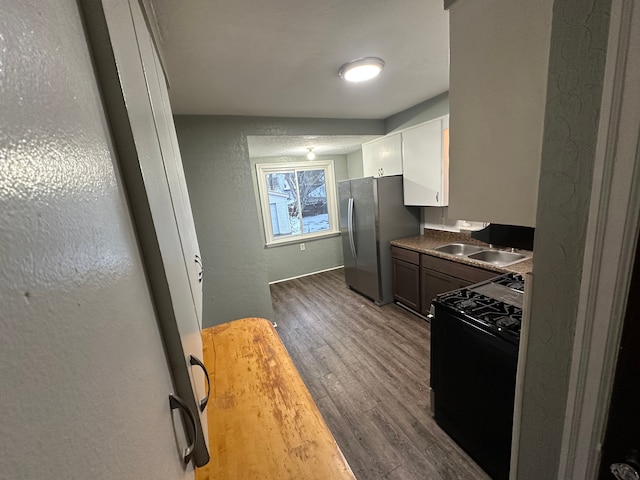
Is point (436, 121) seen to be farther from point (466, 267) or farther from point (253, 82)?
point (253, 82)

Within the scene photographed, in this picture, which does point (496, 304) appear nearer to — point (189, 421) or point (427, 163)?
point (189, 421)

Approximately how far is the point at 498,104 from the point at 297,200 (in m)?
4.14

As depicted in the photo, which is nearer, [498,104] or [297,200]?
[498,104]

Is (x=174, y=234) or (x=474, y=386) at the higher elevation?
(x=174, y=234)

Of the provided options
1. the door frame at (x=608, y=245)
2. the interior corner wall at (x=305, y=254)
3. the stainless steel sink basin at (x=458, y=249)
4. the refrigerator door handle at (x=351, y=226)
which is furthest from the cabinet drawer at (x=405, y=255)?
the door frame at (x=608, y=245)

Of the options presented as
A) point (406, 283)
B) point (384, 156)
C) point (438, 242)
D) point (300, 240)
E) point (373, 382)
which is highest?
point (384, 156)

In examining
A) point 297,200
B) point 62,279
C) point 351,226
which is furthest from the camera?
point 297,200

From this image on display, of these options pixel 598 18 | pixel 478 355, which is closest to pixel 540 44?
pixel 598 18

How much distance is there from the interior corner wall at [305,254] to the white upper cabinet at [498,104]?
3910 millimetres

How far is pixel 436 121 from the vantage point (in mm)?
2627

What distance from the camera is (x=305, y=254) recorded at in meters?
4.96

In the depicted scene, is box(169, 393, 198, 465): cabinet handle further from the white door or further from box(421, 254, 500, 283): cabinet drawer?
box(421, 254, 500, 283): cabinet drawer

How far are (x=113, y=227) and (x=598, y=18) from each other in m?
1.03

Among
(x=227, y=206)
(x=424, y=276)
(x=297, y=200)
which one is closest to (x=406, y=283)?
(x=424, y=276)
